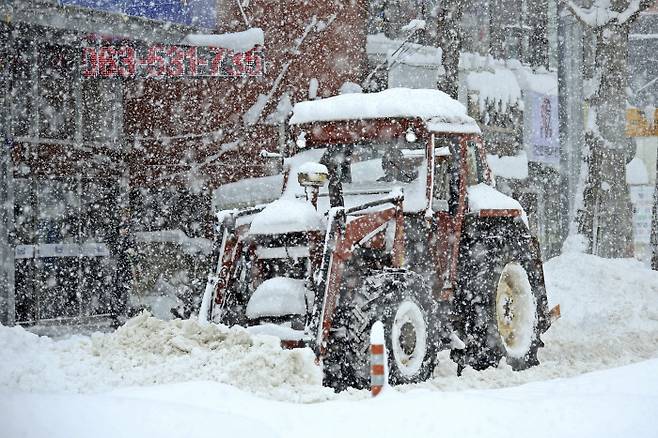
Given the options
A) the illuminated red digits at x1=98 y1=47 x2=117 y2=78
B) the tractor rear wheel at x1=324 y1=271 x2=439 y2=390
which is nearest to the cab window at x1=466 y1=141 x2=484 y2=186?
the tractor rear wheel at x1=324 y1=271 x2=439 y2=390

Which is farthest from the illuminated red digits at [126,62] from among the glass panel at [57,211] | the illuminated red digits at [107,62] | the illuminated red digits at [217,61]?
the glass panel at [57,211]

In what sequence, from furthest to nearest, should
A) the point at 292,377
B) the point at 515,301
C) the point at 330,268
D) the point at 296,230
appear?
the point at 515,301 < the point at 296,230 < the point at 330,268 < the point at 292,377

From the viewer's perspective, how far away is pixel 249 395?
227 inches

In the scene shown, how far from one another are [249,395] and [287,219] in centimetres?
205

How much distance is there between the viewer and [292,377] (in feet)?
21.0

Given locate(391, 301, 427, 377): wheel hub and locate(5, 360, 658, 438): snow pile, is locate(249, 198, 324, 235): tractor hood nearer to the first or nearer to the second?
locate(391, 301, 427, 377): wheel hub

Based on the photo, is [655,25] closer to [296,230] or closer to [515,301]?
[515,301]

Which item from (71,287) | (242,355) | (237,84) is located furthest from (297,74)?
(242,355)

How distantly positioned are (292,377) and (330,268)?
3.16 ft

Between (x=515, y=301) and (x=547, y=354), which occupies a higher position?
(x=515, y=301)

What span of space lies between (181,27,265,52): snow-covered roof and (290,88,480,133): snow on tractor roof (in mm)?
7762

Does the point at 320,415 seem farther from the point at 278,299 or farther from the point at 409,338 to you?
the point at 409,338

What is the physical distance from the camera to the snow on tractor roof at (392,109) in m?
8.20

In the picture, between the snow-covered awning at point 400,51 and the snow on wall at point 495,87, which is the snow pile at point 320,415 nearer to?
the snow-covered awning at point 400,51
